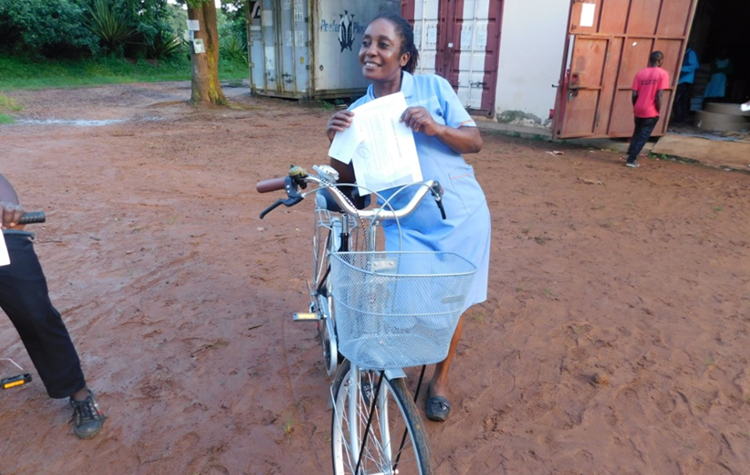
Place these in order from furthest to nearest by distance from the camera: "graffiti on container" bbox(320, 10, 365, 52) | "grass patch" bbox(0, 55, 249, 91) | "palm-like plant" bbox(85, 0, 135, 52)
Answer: "palm-like plant" bbox(85, 0, 135, 52) < "grass patch" bbox(0, 55, 249, 91) < "graffiti on container" bbox(320, 10, 365, 52)

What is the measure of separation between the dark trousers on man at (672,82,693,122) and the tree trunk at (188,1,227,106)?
10565 millimetres

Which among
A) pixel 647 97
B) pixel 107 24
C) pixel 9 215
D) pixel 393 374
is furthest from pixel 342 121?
pixel 107 24

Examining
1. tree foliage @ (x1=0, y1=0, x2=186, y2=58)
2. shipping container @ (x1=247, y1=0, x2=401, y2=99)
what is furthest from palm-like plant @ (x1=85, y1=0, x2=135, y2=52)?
shipping container @ (x1=247, y1=0, x2=401, y2=99)

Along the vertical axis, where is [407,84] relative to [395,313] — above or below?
above

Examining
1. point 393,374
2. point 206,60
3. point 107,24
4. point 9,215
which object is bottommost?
point 393,374

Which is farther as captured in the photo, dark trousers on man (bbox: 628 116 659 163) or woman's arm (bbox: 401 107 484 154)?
dark trousers on man (bbox: 628 116 659 163)

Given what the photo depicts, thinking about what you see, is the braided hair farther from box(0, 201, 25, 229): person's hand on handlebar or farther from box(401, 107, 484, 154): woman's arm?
box(0, 201, 25, 229): person's hand on handlebar

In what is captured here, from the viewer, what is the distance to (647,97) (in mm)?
7859

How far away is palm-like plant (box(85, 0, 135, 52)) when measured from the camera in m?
19.5

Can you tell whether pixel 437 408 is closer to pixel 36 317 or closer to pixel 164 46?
pixel 36 317

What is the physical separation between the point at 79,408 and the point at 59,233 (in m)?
2.80

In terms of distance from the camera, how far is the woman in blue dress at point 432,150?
2131 mm

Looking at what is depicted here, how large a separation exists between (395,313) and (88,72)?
69.7 ft

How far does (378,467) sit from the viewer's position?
81.9 inches
